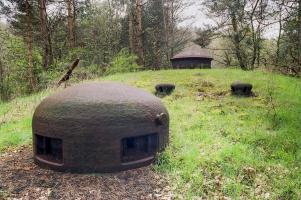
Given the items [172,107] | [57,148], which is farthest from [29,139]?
[172,107]

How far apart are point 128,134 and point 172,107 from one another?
4883mm

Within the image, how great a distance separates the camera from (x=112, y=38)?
2977 centimetres

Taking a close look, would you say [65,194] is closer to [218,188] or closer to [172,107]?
[218,188]

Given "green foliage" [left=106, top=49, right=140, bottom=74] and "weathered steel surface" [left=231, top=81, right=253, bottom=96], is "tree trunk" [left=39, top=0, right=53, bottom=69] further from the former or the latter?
"weathered steel surface" [left=231, top=81, right=253, bottom=96]

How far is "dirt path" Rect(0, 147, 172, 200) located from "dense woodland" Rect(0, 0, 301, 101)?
274 inches

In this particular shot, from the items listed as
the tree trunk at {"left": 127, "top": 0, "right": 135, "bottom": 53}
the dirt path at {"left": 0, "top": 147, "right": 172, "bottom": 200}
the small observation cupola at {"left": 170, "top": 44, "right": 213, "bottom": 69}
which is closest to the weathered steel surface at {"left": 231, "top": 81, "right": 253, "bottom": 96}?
the dirt path at {"left": 0, "top": 147, "right": 172, "bottom": 200}

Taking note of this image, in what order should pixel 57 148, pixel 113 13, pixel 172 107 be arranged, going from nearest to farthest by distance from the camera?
1. pixel 57 148
2. pixel 172 107
3. pixel 113 13

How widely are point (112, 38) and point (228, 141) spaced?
23793mm

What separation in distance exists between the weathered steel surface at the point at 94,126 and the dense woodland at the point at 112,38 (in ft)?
20.8

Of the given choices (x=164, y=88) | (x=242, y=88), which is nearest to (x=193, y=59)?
(x=164, y=88)

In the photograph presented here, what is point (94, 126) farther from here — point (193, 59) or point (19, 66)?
point (193, 59)

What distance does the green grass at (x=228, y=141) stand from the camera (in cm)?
565

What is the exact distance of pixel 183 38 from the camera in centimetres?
3422

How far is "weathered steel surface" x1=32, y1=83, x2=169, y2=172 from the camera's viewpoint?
5.91 m
